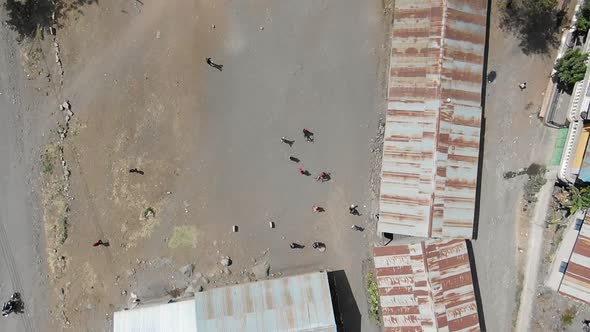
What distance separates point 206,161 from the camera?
2428 cm

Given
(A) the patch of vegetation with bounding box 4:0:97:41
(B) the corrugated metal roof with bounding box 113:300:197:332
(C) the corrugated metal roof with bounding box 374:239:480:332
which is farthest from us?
(A) the patch of vegetation with bounding box 4:0:97:41

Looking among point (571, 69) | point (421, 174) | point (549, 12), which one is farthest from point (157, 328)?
point (549, 12)

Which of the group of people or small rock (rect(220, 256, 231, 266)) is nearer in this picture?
the group of people

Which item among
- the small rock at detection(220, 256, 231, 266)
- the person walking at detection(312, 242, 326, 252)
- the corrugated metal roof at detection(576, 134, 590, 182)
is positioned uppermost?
the corrugated metal roof at detection(576, 134, 590, 182)

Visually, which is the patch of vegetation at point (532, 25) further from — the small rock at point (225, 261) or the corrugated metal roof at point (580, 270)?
the small rock at point (225, 261)

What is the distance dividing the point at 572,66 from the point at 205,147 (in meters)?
19.4

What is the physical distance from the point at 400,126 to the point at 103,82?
17.0 meters

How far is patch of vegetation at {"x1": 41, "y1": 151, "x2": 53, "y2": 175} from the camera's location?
2508 cm

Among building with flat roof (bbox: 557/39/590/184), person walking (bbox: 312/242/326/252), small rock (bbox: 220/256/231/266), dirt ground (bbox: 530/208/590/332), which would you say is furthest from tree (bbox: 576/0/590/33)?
small rock (bbox: 220/256/231/266)

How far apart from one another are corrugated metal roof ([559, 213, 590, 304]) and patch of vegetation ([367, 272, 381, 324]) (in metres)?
9.33

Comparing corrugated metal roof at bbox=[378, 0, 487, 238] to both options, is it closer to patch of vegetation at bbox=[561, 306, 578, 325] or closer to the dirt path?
the dirt path

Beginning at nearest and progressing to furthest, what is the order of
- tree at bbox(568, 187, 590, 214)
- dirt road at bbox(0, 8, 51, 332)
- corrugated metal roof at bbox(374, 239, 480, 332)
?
corrugated metal roof at bbox(374, 239, 480, 332), tree at bbox(568, 187, 590, 214), dirt road at bbox(0, 8, 51, 332)

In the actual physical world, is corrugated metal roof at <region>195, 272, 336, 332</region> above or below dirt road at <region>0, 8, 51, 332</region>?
below

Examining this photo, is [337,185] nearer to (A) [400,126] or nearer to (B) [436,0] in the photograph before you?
(A) [400,126]
